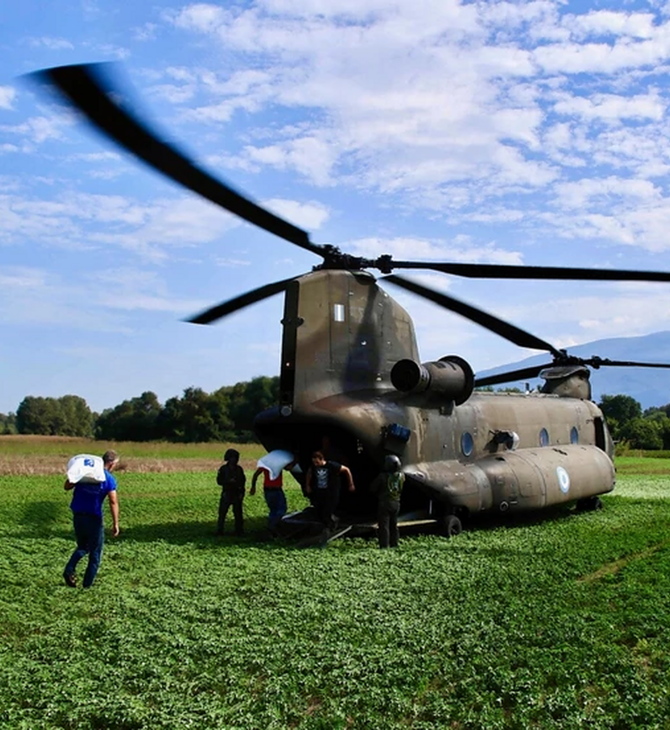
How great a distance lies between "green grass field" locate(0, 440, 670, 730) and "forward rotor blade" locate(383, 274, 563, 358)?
15.9ft

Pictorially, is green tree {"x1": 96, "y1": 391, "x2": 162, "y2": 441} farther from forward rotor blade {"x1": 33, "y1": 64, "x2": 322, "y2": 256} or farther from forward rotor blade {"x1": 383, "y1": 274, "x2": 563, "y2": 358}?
forward rotor blade {"x1": 33, "y1": 64, "x2": 322, "y2": 256}

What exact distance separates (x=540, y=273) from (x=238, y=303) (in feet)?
17.0

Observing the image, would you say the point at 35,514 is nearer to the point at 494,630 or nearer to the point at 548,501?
the point at 548,501

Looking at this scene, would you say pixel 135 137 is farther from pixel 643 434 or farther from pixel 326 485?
pixel 643 434

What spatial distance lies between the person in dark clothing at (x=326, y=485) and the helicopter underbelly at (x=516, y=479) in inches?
60.9

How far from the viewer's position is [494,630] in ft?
24.7

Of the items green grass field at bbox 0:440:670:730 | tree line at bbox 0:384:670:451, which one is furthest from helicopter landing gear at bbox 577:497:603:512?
tree line at bbox 0:384:670:451

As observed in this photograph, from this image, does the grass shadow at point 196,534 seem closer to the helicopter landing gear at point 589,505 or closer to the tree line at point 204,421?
the helicopter landing gear at point 589,505

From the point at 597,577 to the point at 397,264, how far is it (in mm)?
6043

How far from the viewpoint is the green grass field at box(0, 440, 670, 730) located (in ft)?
19.3

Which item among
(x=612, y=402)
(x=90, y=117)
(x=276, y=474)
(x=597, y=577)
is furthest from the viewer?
(x=612, y=402)

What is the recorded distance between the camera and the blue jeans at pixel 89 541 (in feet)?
31.8

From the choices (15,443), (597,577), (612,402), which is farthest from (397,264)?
(612,402)

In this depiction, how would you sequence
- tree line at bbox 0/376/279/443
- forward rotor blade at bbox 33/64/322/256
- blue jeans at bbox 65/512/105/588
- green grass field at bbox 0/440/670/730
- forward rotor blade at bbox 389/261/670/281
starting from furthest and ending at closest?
1. tree line at bbox 0/376/279/443
2. forward rotor blade at bbox 389/261/670/281
3. blue jeans at bbox 65/512/105/588
4. forward rotor blade at bbox 33/64/322/256
5. green grass field at bbox 0/440/670/730
